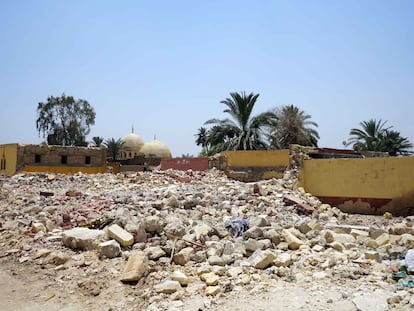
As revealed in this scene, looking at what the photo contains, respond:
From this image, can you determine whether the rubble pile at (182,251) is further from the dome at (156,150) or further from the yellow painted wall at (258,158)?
the dome at (156,150)

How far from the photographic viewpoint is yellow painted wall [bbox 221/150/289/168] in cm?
1310

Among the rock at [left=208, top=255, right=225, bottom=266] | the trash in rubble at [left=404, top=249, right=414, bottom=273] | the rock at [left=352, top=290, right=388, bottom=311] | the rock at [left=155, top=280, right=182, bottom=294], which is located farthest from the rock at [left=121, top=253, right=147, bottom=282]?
the trash in rubble at [left=404, top=249, right=414, bottom=273]

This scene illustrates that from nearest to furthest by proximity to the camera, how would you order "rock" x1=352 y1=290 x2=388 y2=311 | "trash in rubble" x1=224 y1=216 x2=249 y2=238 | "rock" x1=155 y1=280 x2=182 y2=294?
"rock" x1=352 y1=290 x2=388 y2=311 → "rock" x1=155 y1=280 x2=182 y2=294 → "trash in rubble" x1=224 y1=216 x2=249 y2=238

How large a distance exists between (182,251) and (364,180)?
7259 mm

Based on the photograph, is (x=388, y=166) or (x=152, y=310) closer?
(x=152, y=310)

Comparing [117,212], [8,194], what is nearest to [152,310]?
[117,212]

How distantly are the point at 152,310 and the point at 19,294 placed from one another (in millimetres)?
1767

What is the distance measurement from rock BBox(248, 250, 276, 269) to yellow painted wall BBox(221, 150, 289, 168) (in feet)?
28.3

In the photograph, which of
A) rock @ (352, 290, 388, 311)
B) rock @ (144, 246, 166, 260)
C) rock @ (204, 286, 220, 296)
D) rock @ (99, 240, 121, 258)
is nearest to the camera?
rock @ (352, 290, 388, 311)

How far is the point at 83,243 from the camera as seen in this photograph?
518 centimetres

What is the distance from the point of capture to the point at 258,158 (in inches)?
→ 554

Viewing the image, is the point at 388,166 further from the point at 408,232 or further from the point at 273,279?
the point at 273,279

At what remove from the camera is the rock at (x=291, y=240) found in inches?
201

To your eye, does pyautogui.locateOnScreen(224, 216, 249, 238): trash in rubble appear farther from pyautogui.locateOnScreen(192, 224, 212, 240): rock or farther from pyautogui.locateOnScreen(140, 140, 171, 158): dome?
pyautogui.locateOnScreen(140, 140, 171, 158): dome
